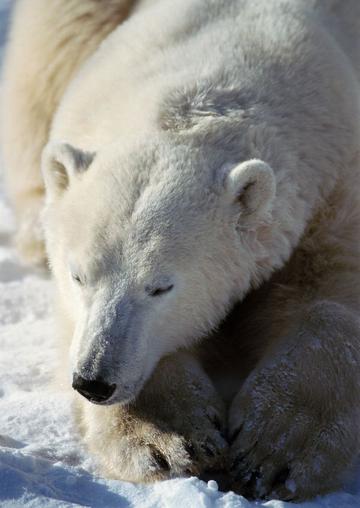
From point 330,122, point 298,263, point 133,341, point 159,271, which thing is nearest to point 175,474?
point 133,341

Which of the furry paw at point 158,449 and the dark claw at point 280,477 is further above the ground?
the furry paw at point 158,449

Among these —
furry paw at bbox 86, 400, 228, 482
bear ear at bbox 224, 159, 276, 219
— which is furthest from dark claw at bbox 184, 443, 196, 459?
bear ear at bbox 224, 159, 276, 219

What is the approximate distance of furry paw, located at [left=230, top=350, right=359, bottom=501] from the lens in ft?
8.48

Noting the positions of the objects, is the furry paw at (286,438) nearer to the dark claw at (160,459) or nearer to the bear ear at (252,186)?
the dark claw at (160,459)

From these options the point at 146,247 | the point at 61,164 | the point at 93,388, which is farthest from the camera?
the point at 61,164

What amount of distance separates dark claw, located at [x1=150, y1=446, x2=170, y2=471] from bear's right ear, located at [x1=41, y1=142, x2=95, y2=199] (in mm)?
936

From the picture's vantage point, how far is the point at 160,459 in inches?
103

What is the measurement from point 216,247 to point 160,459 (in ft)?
2.16

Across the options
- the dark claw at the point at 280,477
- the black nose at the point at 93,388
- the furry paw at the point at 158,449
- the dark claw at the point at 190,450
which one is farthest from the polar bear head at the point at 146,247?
the dark claw at the point at 280,477

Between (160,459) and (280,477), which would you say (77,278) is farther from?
(280,477)

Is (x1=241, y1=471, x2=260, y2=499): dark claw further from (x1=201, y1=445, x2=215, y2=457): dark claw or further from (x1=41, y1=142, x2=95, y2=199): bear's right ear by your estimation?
(x1=41, y1=142, x2=95, y2=199): bear's right ear

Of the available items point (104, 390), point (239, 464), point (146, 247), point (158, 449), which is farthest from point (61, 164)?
point (239, 464)

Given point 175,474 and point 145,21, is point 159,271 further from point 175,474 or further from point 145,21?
point 145,21

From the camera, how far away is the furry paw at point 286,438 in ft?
8.48
